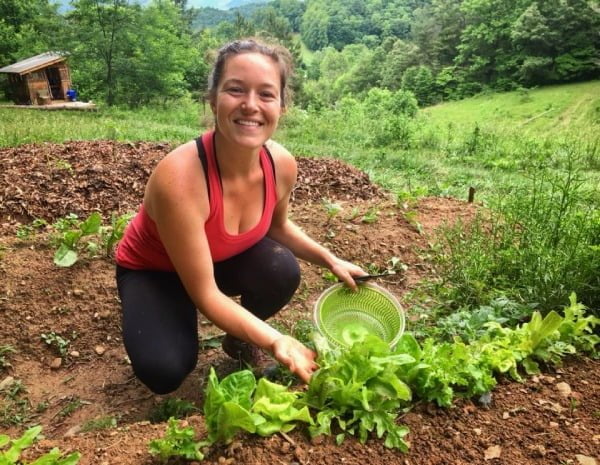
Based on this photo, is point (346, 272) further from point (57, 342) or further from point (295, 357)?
point (57, 342)

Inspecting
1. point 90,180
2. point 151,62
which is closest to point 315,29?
point 151,62

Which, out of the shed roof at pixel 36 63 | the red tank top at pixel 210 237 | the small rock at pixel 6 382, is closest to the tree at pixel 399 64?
the shed roof at pixel 36 63

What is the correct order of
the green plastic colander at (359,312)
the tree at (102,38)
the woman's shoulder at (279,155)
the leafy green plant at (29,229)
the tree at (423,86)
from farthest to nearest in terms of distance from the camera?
the tree at (423,86) < the tree at (102,38) < the leafy green plant at (29,229) < the woman's shoulder at (279,155) < the green plastic colander at (359,312)

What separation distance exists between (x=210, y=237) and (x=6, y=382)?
1.47 metres

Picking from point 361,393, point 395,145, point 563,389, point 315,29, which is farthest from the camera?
point 315,29

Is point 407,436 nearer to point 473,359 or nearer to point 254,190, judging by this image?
point 473,359

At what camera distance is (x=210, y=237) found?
2055mm

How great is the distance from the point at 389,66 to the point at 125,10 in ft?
109

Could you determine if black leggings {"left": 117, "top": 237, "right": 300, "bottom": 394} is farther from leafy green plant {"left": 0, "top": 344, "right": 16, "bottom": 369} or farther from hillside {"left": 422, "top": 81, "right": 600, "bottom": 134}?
hillside {"left": 422, "top": 81, "right": 600, "bottom": 134}

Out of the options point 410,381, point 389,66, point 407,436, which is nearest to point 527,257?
point 410,381

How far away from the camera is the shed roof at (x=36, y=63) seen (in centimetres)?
1833

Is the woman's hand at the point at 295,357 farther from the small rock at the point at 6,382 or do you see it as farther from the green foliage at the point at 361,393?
the small rock at the point at 6,382

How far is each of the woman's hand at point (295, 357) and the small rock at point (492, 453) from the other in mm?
591

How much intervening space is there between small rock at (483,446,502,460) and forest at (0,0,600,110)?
1.83 meters
